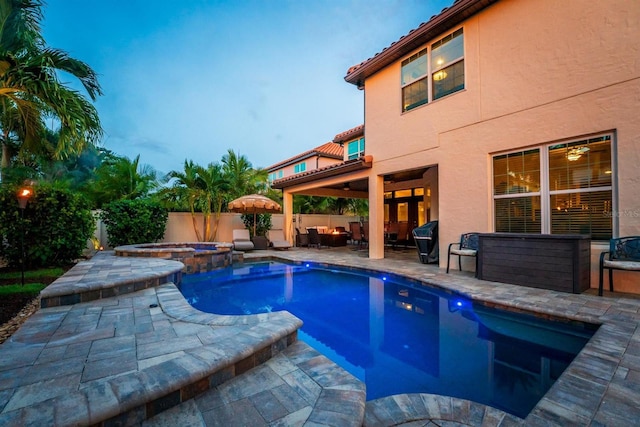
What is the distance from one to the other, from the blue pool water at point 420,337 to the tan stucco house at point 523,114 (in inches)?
112

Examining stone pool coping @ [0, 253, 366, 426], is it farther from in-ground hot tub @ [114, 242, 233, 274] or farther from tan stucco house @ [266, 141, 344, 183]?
tan stucco house @ [266, 141, 344, 183]

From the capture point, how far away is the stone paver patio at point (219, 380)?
1815 millimetres

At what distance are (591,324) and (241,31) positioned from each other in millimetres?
27502

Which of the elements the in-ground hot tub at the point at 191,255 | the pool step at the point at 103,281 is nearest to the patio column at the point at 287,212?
the in-ground hot tub at the point at 191,255

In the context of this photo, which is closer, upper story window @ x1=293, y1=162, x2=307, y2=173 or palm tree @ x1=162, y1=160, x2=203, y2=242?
palm tree @ x1=162, y1=160, x2=203, y2=242

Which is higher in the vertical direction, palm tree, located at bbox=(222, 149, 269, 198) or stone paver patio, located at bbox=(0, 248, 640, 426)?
palm tree, located at bbox=(222, 149, 269, 198)

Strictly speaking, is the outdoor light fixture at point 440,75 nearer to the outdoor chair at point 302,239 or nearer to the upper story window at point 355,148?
the upper story window at point 355,148

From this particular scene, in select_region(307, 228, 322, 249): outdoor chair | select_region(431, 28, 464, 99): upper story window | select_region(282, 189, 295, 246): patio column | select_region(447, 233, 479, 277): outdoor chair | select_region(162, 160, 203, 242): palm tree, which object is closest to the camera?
select_region(447, 233, 479, 277): outdoor chair

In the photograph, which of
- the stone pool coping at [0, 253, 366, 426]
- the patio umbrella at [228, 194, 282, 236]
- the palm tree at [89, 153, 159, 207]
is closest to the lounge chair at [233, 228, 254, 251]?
the patio umbrella at [228, 194, 282, 236]

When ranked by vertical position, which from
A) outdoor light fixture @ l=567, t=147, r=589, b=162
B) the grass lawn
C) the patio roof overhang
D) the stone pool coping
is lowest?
the grass lawn

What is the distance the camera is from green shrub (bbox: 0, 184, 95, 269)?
6902mm

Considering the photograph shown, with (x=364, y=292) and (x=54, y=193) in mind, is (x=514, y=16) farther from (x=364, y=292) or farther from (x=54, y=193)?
(x=54, y=193)

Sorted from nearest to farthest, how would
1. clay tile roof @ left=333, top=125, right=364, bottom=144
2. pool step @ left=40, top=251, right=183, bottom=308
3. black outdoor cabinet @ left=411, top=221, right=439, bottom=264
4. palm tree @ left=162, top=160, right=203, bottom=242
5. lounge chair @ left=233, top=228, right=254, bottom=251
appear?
1. pool step @ left=40, top=251, right=183, bottom=308
2. black outdoor cabinet @ left=411, top=221, right=439, bottom=264
3. lounge chair @ left=233, top=228, right=254, bottom=251
4. palm tree @ left=162, top=160, right=203, bottom=242
5. clay tile roof @ left=333, top=125, right=364, bottom=144

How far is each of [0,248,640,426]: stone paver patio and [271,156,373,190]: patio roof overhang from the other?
23.9 feet
